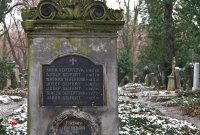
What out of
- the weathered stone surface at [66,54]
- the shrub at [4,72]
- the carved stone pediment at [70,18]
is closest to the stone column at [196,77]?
the shrub at [4,72]

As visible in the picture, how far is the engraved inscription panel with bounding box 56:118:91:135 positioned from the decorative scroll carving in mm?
1624

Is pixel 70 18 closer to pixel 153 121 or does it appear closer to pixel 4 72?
pixel 153 121

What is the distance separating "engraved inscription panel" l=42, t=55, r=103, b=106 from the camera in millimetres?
6699

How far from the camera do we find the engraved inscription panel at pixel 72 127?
6.78 metres

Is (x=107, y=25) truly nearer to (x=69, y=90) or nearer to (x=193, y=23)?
(x=69, y=90)

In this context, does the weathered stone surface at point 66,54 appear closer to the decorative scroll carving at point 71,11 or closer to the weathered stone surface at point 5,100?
the decorative scroll carving at point 71,11

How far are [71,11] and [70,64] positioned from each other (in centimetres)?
83

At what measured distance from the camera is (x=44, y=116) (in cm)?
677

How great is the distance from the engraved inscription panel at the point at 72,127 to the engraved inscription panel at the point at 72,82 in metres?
0.28

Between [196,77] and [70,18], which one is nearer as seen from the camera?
[70,18]

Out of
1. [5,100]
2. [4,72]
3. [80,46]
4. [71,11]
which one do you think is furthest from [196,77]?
[71,11]

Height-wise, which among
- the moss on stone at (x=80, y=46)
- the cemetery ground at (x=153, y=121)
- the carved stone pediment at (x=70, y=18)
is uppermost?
the carved stone pediment at (x=70, y=18)

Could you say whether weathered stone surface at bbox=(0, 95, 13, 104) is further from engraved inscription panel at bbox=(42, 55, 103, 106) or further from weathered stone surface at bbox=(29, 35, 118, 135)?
engraved inscription panel at bbox=(42, 55, 103, 106)

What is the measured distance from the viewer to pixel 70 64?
6.76 meters
